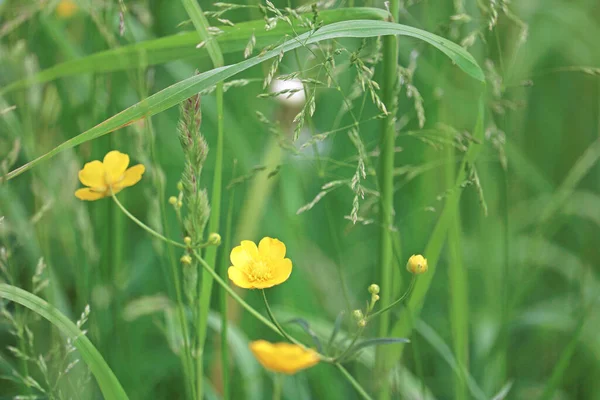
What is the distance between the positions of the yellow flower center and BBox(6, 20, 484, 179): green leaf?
0.63 ft

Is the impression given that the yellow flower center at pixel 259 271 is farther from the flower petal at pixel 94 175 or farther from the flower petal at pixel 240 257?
the flower petal at pixel 94 175

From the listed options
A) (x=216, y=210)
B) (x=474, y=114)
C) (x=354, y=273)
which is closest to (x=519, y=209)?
(x=474, y=114)

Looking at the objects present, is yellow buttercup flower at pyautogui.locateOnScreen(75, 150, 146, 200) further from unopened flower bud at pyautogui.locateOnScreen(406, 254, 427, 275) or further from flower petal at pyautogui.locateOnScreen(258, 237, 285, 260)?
unopened flower bud at pyautogui.locateOnScreen(406, 254, 427, 275)

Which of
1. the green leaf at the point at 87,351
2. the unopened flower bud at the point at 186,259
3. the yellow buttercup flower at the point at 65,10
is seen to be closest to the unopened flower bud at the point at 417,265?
the unopened flower bud at the point at 186,259

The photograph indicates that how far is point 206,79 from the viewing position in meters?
0.68

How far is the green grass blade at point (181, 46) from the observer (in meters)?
0.82

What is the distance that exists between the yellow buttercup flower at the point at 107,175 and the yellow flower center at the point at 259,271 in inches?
6.8

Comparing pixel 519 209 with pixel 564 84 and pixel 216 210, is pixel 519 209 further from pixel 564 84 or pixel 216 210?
pixel 216 210

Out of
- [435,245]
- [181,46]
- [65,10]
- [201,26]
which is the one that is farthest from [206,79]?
→ [65,10]

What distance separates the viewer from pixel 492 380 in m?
1.16

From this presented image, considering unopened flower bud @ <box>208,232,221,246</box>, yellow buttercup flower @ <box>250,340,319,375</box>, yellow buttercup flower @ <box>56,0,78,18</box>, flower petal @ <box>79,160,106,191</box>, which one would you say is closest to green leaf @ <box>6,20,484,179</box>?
flower petal @ <box>79,160,106,191</box>

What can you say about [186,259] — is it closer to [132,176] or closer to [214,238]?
[214,238]

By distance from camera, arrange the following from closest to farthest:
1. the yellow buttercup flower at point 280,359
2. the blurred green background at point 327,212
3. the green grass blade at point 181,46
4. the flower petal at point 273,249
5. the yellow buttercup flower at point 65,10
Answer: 1. the yellow buttercup flower at point 280,359
2. the flower petal at point 273,249
3. the green grass blade at point 181,46
4. the blurred green background at point 327,212
5. the yellow buttercup flower at point 65,10

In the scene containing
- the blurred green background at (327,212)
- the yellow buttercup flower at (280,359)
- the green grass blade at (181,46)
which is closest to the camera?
the yellow buttercup flower at (280,359)
